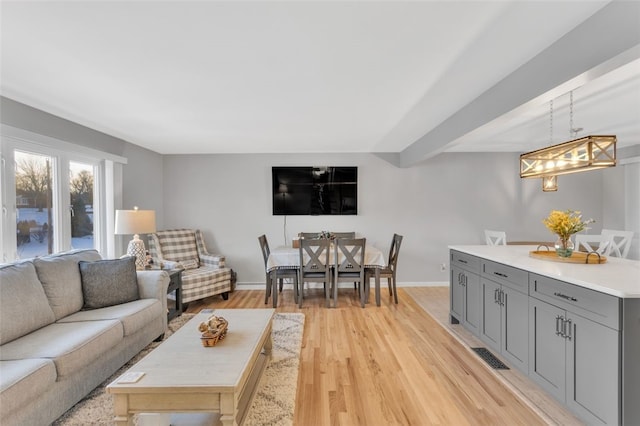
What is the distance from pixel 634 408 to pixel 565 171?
5.28 feet

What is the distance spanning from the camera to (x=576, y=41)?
156cm

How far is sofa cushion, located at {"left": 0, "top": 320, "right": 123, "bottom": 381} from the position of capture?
68.8 inches

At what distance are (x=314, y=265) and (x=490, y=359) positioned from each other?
2212 mm

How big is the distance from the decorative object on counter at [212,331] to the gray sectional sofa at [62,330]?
805 mm

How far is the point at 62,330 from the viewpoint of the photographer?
2.08 m

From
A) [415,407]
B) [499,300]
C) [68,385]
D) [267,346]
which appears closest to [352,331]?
[267,346]

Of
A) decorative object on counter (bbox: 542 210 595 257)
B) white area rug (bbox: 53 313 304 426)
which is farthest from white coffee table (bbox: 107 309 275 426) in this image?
decorative object on counter (bbox: 542 210 595 257)

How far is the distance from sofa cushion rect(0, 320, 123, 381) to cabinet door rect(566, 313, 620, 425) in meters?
3.14

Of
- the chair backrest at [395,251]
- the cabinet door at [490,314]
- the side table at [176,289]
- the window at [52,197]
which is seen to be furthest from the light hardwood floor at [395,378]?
the window at [52,197]

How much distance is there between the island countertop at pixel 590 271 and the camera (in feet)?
5.17

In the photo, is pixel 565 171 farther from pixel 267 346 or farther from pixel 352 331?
pixel 267 346

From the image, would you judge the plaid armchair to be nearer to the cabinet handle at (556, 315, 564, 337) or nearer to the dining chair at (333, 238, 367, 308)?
the dining chair at (333, 238, 367, 308)

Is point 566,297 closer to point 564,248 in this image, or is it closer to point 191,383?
point 564,248

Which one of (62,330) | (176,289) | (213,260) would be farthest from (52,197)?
(213,260)
